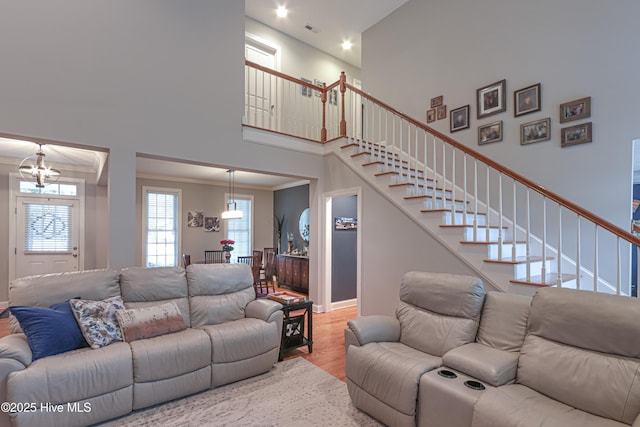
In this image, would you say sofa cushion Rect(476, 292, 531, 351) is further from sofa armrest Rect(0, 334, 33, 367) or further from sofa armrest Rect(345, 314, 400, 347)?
sofa armrest Rect(0, 334, 33, 367)

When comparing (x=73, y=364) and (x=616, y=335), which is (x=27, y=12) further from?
(x=616, y=335)

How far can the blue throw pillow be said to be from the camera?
219 cm

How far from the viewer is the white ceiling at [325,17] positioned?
5.59 meters

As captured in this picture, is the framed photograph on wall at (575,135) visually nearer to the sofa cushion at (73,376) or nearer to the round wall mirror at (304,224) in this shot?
the sofa cushion at (73,376)

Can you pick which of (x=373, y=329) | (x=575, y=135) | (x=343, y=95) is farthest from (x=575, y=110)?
(x=373, y=329)

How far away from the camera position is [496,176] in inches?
165

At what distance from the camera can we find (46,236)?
5727 mm

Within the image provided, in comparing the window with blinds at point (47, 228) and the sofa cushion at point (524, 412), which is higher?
the window with blinds at point (47, 228)

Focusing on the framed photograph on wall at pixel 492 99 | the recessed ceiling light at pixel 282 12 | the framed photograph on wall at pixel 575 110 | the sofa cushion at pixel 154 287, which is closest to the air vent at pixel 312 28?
the recessed ceiling light at pixel 282 12

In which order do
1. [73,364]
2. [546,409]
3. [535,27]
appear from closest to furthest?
[546,409] → [73,364] → [535,27]

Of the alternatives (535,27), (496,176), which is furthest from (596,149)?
(535,27)

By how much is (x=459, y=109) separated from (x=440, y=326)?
11.8 feet

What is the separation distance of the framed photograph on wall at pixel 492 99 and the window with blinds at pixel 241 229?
5.87 metres

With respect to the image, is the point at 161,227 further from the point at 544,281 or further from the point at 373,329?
the point at 544,281
